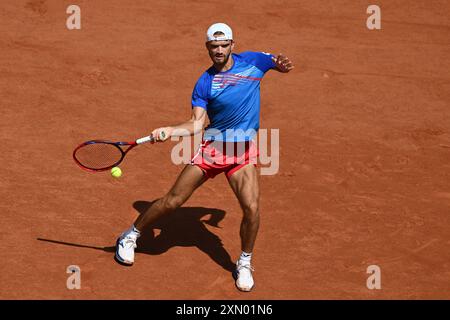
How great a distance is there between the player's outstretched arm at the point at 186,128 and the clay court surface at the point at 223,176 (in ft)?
4.60

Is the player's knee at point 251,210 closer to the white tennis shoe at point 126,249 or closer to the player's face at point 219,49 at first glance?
the white tennis shoe at point 126,249

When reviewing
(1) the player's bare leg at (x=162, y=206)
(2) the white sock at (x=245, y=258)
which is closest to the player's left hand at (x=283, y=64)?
(1) the player's bare leg at (x=162, y=206)

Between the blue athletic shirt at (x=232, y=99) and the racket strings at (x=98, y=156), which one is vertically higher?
the blue athletic shirt at (x=232, y=99)

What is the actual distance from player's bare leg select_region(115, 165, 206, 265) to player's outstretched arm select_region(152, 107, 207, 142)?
395mm

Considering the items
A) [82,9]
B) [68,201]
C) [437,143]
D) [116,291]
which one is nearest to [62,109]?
[68,201]

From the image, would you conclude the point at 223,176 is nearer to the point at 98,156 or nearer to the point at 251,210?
the point at 98,156

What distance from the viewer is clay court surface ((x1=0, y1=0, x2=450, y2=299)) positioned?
8523mm

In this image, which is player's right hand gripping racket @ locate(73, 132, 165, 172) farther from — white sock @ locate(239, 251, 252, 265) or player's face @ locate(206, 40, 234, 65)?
white sock @ locate(239, 251, 252, 265)

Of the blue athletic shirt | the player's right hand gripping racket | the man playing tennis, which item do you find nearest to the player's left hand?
the man playing tennis

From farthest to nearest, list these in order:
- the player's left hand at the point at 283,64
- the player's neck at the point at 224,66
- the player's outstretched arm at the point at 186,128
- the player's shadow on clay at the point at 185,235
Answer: the player's shadow on clay at the point at 185,235 → the player's left hand at the point at 283,64 → the player's neck at the point at 224,66 → the player's outstretched arm at the point at 186,128

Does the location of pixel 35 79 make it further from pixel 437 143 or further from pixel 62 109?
pixel 437 143

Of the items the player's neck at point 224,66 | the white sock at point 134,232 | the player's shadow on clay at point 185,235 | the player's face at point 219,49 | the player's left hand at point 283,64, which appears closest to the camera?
the player's face at point 219,49

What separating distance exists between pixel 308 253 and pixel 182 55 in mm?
5085

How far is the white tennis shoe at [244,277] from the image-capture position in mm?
8234
